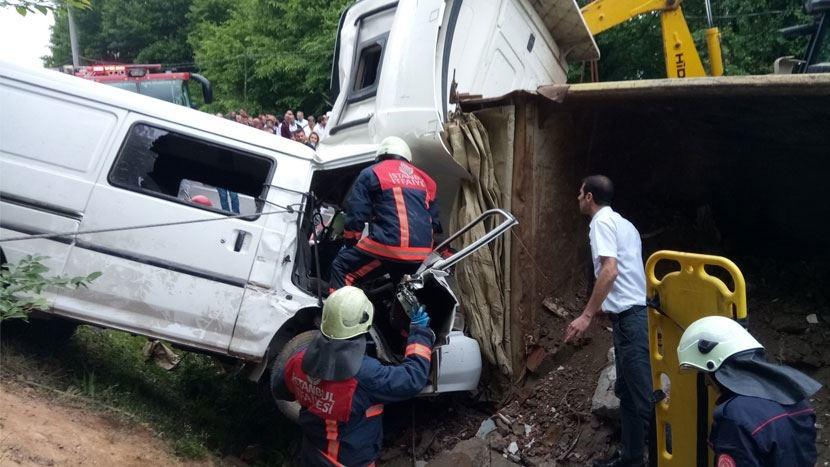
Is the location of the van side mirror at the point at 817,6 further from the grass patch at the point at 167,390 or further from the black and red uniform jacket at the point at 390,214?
the grass patch at the point at 167,390

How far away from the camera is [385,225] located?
172 inches

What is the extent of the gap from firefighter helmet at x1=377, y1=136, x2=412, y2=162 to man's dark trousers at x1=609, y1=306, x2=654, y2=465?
5.40 feet

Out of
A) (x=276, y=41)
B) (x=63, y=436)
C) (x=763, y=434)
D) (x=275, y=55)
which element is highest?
(x=276, y=41)

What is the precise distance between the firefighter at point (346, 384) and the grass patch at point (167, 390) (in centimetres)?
152

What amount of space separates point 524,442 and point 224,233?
2281mm

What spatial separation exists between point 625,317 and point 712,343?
137 cm

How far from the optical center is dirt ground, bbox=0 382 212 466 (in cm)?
352

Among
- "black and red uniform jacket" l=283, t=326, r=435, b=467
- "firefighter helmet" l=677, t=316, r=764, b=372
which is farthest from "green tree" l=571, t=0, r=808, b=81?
"black and red uniform jacket" l=283, t=326, r=435, b=467

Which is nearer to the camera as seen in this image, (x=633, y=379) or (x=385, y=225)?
(x=633, y=379)

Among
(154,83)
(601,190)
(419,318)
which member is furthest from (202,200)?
(154,83)

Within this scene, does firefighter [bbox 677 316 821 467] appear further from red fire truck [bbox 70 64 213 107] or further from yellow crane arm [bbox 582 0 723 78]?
red fire truck [bbox 70 64 213 107]

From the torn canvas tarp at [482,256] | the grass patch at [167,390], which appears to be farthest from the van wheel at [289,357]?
the torn canvas tarp at [482,256]

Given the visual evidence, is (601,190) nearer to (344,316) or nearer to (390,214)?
(390,214)

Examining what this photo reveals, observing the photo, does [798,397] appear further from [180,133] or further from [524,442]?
[180,133]
